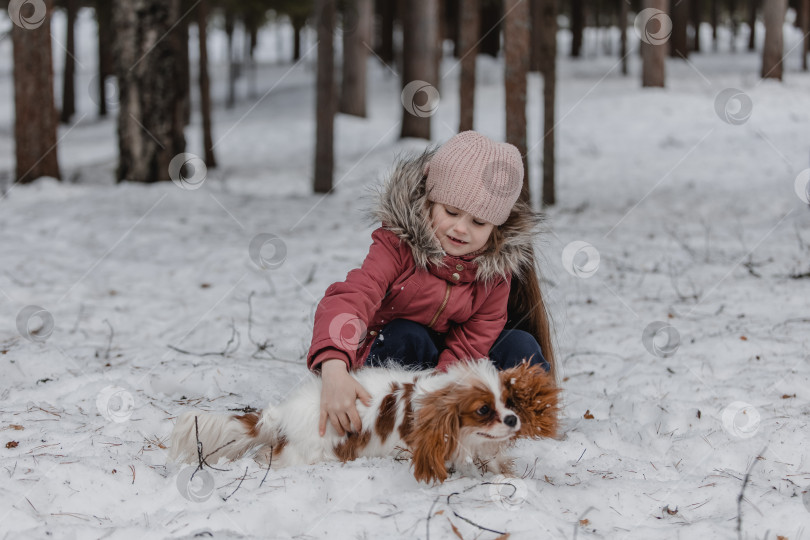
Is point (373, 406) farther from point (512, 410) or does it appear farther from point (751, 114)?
point (751, 114)

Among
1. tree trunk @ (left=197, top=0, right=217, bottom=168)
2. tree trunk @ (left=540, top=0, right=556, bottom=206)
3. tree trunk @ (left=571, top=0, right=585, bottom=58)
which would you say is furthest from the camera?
tree trunk @ (left=571, top=0, right=585, bottom=58)

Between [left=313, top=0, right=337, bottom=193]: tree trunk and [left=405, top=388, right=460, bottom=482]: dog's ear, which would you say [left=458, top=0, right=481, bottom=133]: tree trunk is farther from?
[left=405, top=388, right=460, bottom=482]: dog's ear

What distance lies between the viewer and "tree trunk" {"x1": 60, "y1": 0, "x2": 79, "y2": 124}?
18.1 meters

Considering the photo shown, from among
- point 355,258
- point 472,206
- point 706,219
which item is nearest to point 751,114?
point 706,219

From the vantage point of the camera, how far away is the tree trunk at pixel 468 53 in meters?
8.63

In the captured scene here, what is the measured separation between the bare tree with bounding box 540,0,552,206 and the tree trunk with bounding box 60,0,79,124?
40.5 ft

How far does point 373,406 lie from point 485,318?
81 centimetres

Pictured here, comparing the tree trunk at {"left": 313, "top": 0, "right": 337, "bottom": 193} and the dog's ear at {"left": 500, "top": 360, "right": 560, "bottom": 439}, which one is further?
the tree trunk at {"left": 313, "top": 0, "right": 337, "bottom": 193}

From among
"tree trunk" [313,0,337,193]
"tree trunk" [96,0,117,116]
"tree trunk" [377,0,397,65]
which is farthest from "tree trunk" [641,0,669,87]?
"tree trunk" [96,0,117,116]

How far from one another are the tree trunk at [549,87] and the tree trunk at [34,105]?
629 centimetres

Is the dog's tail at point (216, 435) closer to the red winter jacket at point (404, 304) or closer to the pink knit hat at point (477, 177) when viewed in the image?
the red winter jacket at point (404, 304)

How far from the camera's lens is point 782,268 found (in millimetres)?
5906

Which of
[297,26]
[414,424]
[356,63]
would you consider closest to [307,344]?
[414,424]

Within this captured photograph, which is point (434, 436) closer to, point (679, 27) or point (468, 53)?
point (468, 53)
